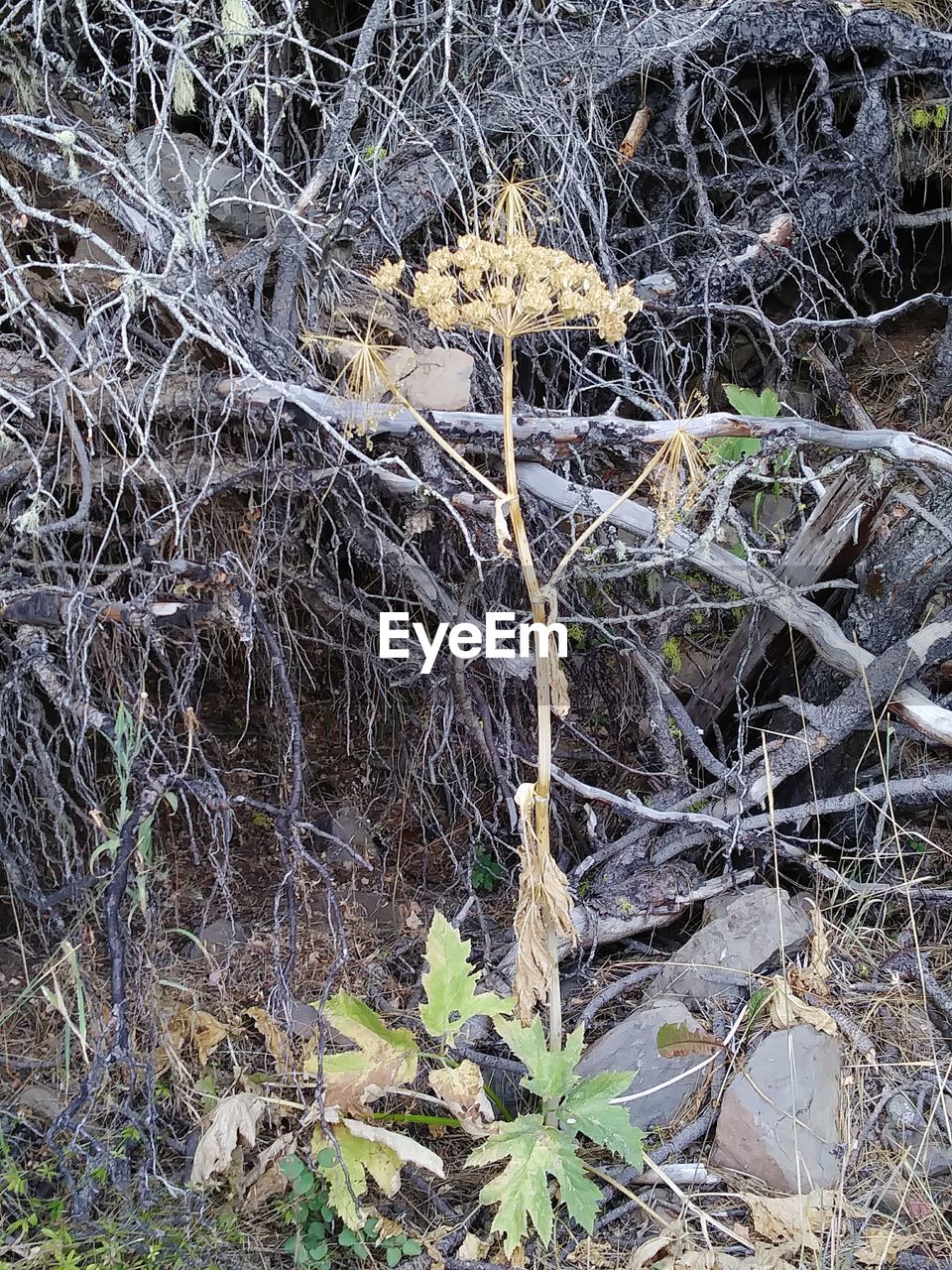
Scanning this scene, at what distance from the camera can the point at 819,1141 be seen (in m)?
2.25

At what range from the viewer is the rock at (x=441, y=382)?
249 centimetres

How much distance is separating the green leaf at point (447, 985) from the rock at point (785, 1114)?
667 millimetres

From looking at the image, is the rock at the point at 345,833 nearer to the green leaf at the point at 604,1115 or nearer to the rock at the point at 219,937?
the rock at the point at 219,937

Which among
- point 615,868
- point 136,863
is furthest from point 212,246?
point 615,868

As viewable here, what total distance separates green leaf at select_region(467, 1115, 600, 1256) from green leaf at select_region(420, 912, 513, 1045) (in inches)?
9.1

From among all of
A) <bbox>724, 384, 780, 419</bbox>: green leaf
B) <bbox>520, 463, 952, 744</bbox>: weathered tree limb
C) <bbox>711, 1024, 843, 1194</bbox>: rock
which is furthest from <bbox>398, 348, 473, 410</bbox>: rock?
<bbox>711, 1024, 843, 1194</bbox>: rock

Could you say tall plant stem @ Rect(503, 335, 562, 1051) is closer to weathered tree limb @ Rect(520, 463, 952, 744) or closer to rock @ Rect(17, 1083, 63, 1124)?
weathered tree limb @ Rect(520, 463, 952, 744)

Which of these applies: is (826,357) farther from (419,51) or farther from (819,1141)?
(819,1141)

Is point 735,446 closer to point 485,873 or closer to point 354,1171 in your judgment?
point 485,873

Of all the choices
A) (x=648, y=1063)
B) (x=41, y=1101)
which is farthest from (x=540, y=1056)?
(x=41, y=1101)

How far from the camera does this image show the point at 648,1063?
243 centimetres

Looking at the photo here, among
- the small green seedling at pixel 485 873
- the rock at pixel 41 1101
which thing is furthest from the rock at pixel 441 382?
the rock at pixel 41 1101

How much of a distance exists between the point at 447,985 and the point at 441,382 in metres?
1.44

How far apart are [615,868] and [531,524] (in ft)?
3.46
